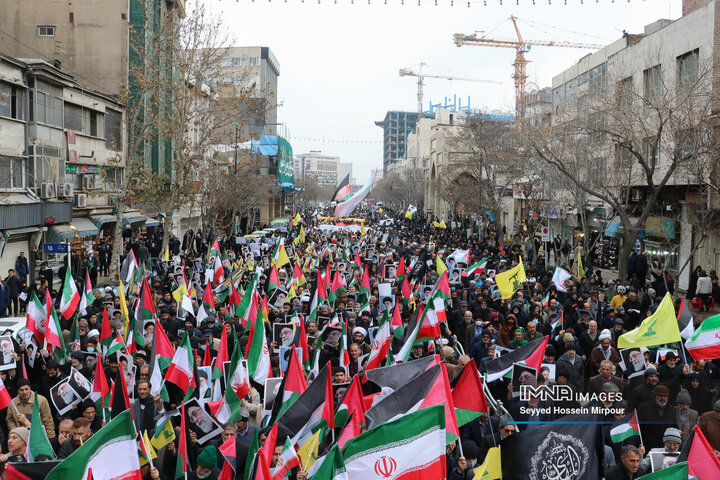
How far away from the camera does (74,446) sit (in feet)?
→ 23.1

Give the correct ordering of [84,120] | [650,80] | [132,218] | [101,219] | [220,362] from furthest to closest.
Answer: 1. [132,218]
2. [101,219]
3. [84,120]
4. [650,80]
5. [220,362]

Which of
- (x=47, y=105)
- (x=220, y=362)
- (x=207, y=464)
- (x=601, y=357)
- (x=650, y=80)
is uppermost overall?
(x=650, y=80)

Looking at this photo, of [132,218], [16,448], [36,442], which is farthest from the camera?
[132,218]

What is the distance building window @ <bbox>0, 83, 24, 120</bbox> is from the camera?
2455 centimetres

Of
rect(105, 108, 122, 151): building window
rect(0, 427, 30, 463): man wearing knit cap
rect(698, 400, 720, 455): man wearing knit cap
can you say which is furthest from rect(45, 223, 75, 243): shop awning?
rect(698, 400, 720, 455): man wearing knit cap

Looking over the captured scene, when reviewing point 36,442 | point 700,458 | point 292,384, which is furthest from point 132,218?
point 700,458

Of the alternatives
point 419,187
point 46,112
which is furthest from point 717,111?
point 419,187

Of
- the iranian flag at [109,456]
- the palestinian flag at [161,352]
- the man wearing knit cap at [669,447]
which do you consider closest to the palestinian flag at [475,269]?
the palestinian flag at [161,352]

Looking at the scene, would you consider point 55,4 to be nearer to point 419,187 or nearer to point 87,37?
point 87,37

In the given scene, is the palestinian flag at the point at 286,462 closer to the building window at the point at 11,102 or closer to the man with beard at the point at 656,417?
the man with beard at the point at 656,417

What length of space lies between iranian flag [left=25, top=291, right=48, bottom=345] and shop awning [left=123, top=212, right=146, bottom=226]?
76.9ft

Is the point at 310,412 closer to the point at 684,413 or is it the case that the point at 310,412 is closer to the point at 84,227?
the point at 684,413

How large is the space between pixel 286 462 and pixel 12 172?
22.1 metres

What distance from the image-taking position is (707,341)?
970cm
